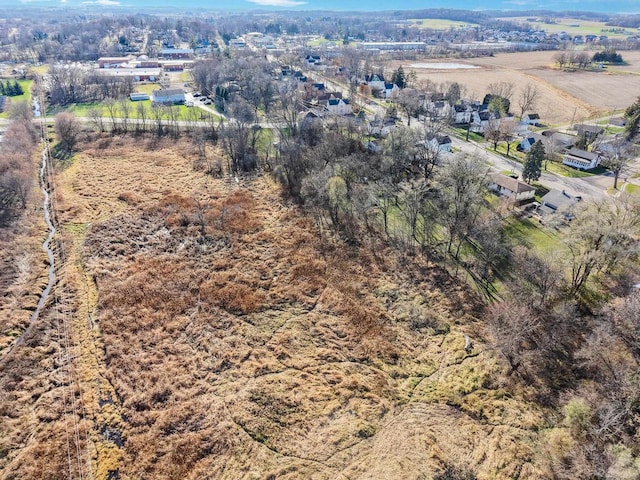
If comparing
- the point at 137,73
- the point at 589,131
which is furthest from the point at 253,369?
the point at 137,73

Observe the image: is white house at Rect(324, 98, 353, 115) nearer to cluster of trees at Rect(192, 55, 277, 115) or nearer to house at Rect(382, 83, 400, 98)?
cluster of trees at Rect(192, 55, 277, 115)

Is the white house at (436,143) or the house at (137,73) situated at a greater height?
the house at (137,73)

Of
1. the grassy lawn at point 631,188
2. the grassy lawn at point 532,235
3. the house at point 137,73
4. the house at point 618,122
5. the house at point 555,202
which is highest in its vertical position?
the house at point 137,73

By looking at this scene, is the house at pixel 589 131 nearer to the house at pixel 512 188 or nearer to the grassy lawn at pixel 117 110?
the house at pixel 512 188

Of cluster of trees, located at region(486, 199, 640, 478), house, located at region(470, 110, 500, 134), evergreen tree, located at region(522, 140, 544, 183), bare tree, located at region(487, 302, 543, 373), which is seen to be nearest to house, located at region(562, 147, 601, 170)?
evergreen tree, located at region(522, 140, 544, 183)

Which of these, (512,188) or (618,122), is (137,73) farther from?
(618,122)

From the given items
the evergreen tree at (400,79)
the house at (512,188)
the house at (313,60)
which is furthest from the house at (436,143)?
the house at (313,60)
